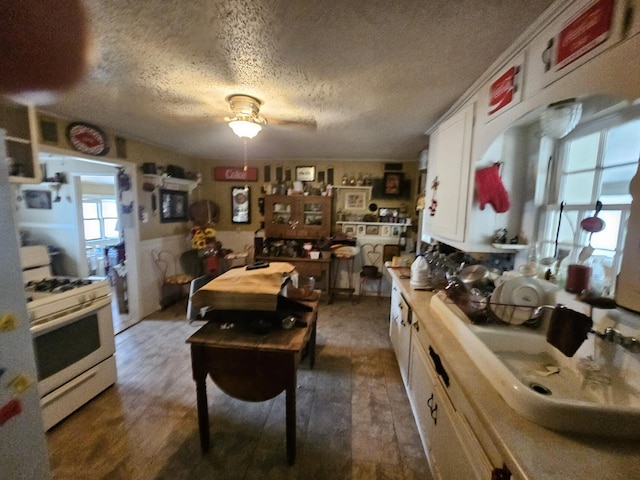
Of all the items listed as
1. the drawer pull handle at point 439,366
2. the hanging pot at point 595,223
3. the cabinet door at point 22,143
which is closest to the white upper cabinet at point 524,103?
the hanging pot at point 595,223

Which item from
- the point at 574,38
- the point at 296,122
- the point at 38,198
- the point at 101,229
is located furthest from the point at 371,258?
the point at 101,229

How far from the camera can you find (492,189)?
5.51 feet

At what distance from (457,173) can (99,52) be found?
91.9 inches

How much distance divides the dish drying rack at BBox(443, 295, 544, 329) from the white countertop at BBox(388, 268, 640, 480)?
0.51 m

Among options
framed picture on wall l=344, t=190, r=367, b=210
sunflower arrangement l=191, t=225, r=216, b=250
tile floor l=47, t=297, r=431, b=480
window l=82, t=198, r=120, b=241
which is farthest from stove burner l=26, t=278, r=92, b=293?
window l=82, t=198, r=120, b=241

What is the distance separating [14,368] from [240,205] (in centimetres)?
367

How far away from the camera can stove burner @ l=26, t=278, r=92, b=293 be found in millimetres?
1889

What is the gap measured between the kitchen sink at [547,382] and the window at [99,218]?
6261 mm

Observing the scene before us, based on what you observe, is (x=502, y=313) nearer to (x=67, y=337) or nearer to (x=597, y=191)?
(x=597, y=191)

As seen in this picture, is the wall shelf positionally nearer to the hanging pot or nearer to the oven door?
the oven door

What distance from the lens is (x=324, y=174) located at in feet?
14.4

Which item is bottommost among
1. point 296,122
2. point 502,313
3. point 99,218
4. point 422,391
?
point 422,391

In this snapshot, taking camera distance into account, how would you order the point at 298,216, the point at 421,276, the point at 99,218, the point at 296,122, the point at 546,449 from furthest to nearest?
1. the point at 99,218
2. the point at 298,216
3. the point at 296,122
4. the point at 421,276
5. the point at 546,449

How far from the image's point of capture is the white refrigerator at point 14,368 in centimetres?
105
